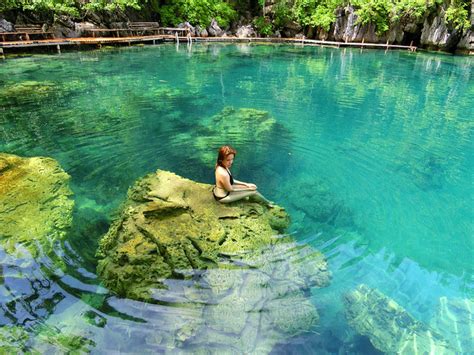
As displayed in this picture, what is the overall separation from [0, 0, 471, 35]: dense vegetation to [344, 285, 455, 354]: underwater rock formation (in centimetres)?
3382

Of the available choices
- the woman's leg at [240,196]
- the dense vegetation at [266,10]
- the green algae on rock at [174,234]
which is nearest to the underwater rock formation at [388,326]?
the green algae on rock at [174,234]

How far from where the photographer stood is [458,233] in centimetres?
689

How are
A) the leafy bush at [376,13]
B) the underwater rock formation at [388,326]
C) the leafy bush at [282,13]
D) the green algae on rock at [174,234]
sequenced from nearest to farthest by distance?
the underwater rock formation at [388,326]
the green algae on rock at [174,234]
the leafy bush at [376,13]
the leafy bush at [282,13]

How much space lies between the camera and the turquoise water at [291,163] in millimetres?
5020

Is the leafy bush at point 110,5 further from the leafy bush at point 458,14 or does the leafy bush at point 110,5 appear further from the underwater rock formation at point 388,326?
the underwater rock formation at point 388,326

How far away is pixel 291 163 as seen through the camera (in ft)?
31.9

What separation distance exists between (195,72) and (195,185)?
1734cm

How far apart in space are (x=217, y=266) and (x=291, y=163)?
507 centimetres

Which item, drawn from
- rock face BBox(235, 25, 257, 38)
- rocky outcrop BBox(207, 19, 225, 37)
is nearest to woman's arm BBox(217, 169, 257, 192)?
rocky outcrop BBox(207, 19, 225, 37)

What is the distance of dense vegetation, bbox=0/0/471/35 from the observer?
30000mm

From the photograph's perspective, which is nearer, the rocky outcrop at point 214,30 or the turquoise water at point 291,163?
the turquoise water at point 291,163

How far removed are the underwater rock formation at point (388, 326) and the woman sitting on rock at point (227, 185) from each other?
8.61 feet

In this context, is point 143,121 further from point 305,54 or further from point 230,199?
point 305,54

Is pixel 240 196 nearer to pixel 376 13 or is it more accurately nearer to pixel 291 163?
pixel 291 163
